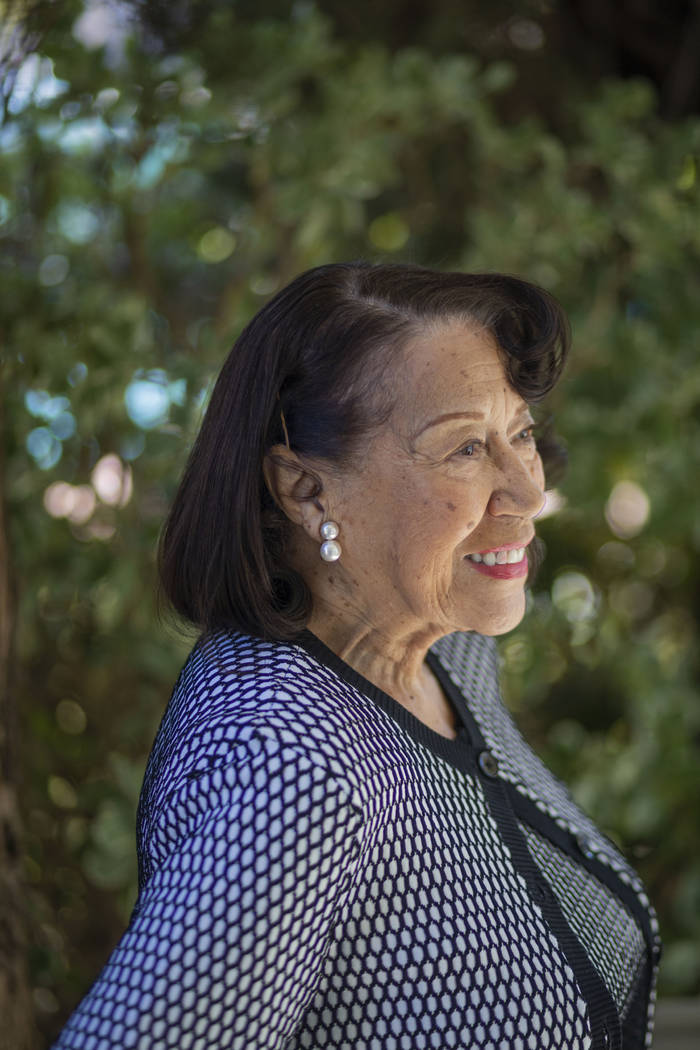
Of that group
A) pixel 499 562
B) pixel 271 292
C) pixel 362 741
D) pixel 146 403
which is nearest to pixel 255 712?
pixel 362 741

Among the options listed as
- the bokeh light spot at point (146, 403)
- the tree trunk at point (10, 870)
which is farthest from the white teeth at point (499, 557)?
the bokeh light spot at point (146, 403)

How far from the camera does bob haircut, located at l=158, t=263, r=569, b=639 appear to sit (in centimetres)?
107

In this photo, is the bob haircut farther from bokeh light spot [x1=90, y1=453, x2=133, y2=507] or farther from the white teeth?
bokeh light spot [x1=90, y1=453, x2=133, y2=507]

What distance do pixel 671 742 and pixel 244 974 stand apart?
64.8 inches

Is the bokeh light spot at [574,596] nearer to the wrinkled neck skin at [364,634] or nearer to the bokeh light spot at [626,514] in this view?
the bokeh light spot at [626,514]

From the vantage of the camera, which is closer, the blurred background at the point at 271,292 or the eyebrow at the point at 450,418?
the eyebrow at the point at 450,418

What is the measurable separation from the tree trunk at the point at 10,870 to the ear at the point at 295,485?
1.77 feet

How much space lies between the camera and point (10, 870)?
1.44 meters

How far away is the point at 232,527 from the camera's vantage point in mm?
1095

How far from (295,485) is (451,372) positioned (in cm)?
20

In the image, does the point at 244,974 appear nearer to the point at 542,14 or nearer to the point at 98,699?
the point at 98,699

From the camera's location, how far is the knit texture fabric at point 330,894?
2.63 ft

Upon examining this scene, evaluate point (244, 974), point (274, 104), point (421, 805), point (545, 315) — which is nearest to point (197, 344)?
point (274, 104)

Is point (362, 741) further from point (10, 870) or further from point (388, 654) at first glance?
point (10, 870)
